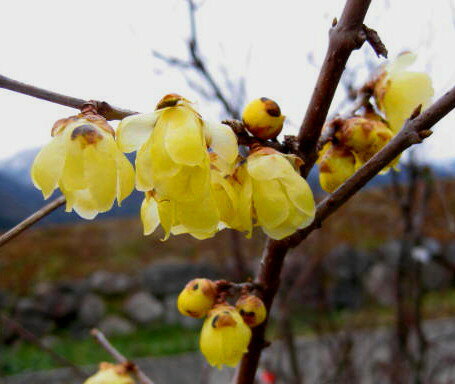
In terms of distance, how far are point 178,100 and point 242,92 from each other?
8.33 feet

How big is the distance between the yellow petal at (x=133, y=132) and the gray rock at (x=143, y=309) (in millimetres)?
7984

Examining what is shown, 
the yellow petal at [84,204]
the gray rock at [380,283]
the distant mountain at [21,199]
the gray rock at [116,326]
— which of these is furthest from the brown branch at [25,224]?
the gray rock at [116,326]

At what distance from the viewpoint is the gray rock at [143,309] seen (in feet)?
26.7

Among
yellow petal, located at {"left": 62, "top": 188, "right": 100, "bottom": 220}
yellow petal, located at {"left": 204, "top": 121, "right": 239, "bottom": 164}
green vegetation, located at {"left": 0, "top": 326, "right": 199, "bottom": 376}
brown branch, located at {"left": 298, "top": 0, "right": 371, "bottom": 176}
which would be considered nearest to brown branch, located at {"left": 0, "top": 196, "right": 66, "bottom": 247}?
yellow petal, located at {"left": 62, "top": 188, "right": 100, "bottom": 220}

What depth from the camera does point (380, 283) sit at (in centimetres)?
780

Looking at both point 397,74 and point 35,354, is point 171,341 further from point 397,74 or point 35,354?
point 397,74

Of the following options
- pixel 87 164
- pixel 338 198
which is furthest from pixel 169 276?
pixel 87 164

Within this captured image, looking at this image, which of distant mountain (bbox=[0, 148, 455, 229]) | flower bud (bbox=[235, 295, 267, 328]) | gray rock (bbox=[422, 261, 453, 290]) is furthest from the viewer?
gray rock (bbox=[422, 261, 453, 290])

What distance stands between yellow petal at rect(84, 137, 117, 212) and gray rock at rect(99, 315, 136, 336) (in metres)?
7.68

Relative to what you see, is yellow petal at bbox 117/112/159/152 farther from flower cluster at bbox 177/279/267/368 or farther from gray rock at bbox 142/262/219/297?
gray rock at bbox 142/262/219/297

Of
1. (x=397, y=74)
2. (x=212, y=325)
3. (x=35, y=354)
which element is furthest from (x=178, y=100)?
(x=35, y=354)

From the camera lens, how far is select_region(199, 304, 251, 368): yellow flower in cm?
80

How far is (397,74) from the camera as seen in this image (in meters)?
0.93

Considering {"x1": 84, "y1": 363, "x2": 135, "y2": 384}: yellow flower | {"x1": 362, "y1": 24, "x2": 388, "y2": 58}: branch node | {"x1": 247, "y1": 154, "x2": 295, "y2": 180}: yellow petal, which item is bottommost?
{"x1": 84, "y1": 363, "x2": 135, "y2": 384}: yellow flower
